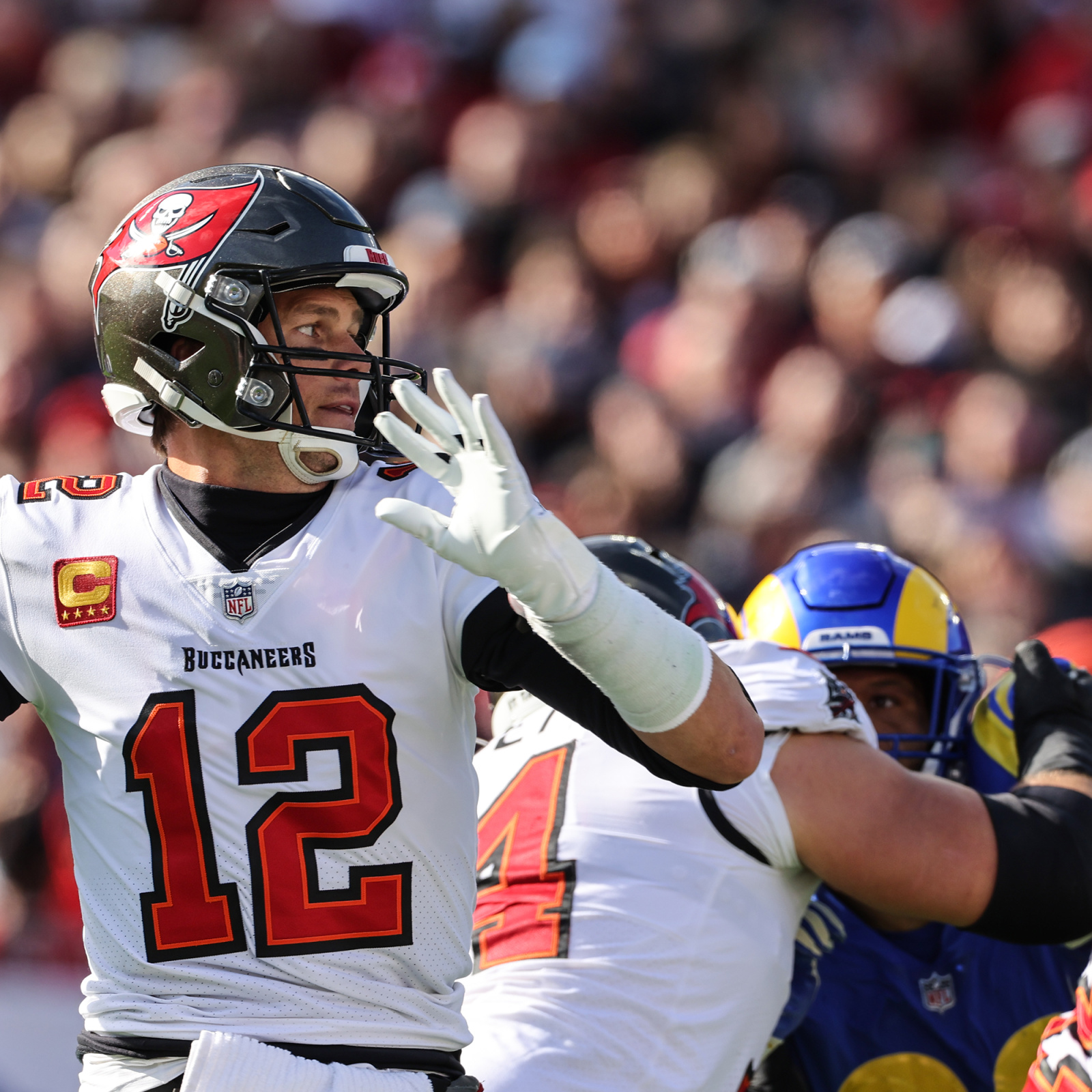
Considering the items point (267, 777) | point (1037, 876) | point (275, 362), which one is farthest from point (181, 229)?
point (1037, 876)

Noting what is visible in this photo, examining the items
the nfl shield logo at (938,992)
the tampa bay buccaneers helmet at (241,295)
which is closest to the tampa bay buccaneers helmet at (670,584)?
the nfl shield logo at (938,992)

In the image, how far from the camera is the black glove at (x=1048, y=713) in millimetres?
3055

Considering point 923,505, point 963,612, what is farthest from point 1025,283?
point 963,612

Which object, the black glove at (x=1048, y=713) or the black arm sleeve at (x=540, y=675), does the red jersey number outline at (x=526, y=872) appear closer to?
the black arm sleeve at (x=540, y=675)

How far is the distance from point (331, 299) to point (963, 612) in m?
3.72

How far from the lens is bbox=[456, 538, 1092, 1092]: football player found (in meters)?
2.69

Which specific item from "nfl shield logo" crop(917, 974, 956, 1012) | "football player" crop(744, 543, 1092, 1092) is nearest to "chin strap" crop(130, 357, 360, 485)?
"football player" crop(744, 543, 1092, 1092)

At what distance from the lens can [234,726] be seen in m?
2.10

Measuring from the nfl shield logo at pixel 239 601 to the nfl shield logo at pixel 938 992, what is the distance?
1.83m

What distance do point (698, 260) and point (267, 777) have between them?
5556mm

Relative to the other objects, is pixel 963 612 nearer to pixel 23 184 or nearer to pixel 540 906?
pixel 540 906

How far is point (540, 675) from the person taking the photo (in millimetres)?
2088

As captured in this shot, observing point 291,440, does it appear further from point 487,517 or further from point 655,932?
point 655,932

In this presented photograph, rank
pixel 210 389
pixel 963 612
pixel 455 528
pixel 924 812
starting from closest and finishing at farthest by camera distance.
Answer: pixel 455 528, pixel 210 389, pixel 924 812, pixel 963 612
